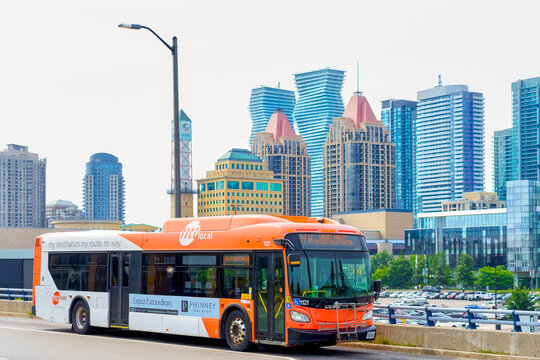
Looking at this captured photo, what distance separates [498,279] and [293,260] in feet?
426

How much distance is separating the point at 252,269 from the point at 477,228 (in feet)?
503

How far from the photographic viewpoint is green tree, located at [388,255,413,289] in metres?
161

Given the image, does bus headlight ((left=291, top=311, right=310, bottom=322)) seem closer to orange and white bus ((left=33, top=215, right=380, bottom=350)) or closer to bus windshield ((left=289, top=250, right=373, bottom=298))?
orange and white bus ((left=33, top=215, right=380, bottom=350))

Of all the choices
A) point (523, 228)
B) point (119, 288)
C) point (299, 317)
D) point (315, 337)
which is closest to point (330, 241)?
point (299, 317)

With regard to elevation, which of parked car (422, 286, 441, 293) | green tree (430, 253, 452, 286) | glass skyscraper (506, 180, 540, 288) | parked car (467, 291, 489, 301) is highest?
glass skyscraper (506, 180, 540, 288)

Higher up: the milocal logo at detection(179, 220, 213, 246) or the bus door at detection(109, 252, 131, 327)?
the milocal logo at detection(179, 220, 213, 246)

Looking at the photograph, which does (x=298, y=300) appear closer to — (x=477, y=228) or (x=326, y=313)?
(x=326, y=313)

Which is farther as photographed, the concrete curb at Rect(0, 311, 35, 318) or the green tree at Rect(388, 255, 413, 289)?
the green tree at Rect(388, 255, 413, 289)

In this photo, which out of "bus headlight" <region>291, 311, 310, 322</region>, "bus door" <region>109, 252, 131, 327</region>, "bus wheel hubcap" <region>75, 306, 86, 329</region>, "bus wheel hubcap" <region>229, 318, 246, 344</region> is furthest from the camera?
"bus wheel hubcap" <region>75, 306, 86, 329</region>

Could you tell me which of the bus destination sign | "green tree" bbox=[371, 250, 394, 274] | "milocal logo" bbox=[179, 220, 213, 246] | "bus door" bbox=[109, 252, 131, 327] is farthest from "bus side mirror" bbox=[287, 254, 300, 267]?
"green tree" bbox=[371, 250, 394, 274]

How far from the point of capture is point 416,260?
169750 millimetres

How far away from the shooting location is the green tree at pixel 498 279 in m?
142

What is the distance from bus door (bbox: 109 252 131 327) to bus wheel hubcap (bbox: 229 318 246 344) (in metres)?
4.53

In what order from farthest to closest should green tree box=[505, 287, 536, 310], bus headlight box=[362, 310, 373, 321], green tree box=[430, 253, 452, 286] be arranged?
green tree box=[430, 253, 452, 286] < green tree box=[505, 287, 536, 310] < bus headlight box=[362, 310, 373, 321]
